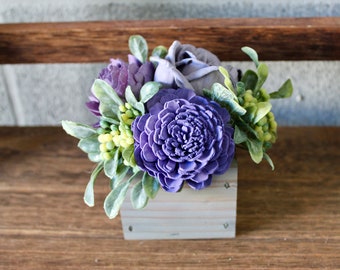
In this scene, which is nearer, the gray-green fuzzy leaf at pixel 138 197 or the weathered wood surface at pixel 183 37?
the gray-green fuzzy leaf at pixel 138 197

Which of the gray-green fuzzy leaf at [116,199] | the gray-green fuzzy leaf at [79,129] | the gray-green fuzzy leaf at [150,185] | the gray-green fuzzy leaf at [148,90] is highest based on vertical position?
the gray-green fuzzy leaf at [148,90]

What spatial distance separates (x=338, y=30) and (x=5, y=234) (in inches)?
18.5

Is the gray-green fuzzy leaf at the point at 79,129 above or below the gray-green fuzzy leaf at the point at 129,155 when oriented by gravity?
above

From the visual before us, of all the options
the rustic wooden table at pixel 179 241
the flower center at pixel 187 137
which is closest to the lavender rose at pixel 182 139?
the flower center at pixel 187 137

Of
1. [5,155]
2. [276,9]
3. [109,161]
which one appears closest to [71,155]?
[5,155]

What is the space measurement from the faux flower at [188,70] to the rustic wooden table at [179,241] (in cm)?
18

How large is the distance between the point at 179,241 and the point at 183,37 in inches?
10.0

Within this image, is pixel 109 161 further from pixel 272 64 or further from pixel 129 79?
pixel 272 64

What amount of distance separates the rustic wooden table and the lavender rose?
0.37 feet

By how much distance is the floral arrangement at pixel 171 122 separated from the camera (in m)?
0.47

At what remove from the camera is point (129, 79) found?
510mm

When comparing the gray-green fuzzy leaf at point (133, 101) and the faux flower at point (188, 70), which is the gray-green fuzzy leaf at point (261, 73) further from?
the gray-green fuzzy leaf at point (133, 101)

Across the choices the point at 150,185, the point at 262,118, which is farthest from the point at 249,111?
the point at 150,185

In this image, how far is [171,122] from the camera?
1.52ft
